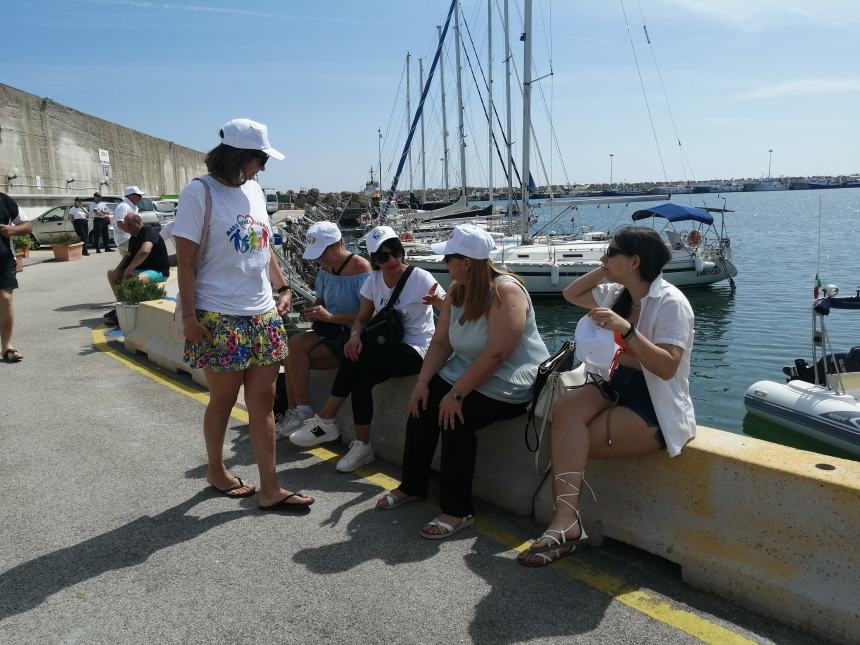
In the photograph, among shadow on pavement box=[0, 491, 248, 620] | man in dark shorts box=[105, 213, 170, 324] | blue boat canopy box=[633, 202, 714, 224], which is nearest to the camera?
shadow on pavement box=[0, 491, 248, 620]

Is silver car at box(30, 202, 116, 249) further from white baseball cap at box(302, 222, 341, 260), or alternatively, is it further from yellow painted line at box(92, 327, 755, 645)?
yellow painted line at box(92, 327, 755, 645)

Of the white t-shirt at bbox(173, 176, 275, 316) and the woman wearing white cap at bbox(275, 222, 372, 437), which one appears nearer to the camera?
the white t-shirt at bbox(173, 176, 275, 316)

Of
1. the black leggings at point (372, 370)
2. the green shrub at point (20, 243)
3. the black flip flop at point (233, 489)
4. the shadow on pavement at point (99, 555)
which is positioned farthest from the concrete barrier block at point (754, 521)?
the green shrub at point (20, 243)

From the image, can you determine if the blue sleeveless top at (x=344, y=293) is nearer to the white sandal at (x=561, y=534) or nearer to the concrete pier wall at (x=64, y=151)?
the white sandal at (x=561, y=534)

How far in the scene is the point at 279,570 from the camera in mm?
3398

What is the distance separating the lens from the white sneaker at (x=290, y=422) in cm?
545

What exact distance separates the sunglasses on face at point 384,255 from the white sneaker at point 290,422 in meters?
1.39

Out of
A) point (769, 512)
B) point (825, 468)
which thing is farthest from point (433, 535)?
point (825, 468)

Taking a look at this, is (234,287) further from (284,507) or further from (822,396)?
(822,396)

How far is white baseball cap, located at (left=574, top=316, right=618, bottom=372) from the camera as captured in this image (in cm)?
342

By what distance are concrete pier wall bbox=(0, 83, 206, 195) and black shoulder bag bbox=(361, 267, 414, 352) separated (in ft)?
87.7

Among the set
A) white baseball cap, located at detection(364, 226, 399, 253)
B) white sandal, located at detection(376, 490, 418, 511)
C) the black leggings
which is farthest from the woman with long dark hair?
white baseball cap, located at detection(364, 226, 399, 253)

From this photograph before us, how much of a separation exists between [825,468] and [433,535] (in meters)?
1.91

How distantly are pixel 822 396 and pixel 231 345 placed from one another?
24.0ft
